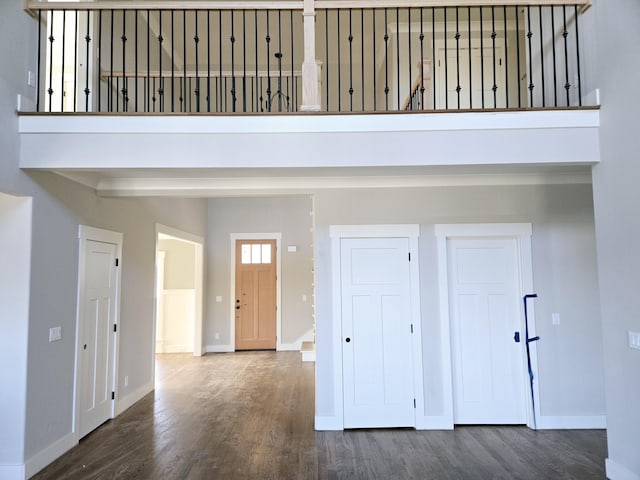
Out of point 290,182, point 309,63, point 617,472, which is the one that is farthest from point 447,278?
point 309,63

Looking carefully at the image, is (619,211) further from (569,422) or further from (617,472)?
(569,422)

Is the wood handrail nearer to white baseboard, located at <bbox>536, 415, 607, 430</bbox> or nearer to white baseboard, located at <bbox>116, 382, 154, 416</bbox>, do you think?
white baseboard, located at <bbox>536, 415, 607, 430</bbox>

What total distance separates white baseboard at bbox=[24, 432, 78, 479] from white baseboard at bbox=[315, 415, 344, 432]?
2.23 m

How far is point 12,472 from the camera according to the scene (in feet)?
10.4

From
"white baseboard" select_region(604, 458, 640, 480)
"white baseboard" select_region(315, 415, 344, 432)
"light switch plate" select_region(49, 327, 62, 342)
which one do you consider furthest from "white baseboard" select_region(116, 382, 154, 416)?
"white baseboard" select_region(604, 458, 640, 480)

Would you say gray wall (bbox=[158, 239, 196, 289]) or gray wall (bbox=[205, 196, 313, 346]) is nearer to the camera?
gray wall (bbox=[205, 196, 313, 346])

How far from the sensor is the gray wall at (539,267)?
4.25 metres

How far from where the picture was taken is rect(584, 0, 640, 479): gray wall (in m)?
2.83

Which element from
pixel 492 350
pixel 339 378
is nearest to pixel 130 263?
pixel 339 378

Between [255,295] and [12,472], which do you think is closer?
[12,472]

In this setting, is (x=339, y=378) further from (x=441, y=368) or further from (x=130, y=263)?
(x=130, y=263)

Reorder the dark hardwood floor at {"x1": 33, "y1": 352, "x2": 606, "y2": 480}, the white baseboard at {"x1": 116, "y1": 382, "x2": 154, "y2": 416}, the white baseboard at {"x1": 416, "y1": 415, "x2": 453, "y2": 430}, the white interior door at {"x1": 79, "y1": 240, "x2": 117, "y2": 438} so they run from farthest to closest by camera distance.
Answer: the white baseboard at {"x1": 116, "y1": 382, "x2": 154, "y2": 416}
the white baseboard at {"x1": 416, "y1": 415, "x2": 453, "y2": 430}
the white interior door at {"x1": 79, "y1": 240, "x2": 117, "y2": 438}
the dark hardwood floor at {"x1": 33, "y1": 352, "x2": 606, "y2": 480}

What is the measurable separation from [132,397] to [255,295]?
3.85 m

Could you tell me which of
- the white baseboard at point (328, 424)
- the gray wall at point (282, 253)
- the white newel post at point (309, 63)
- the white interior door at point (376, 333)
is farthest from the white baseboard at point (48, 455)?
the gray wall at point (282, 253)
